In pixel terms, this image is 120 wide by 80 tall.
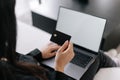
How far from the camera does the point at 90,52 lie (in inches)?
43.6

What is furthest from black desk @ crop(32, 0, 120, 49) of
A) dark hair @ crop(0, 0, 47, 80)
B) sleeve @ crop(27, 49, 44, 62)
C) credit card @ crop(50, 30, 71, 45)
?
dark hair @ crop(0, 0, 47, 80)

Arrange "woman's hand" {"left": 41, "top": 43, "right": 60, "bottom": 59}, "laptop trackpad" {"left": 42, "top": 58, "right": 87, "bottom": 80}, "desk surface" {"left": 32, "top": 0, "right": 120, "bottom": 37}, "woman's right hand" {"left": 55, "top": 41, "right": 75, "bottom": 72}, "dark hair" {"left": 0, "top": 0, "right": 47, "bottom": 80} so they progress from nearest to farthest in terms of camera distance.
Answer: "dark hair" {"left": 0, "top": 0, "right": 47, "bottom": 80} → "woman's right hand" {"left": 55, "top": 41, "right": 75, "bottom": 72} → "laptop trackpad" {"left": 42, "top": 58, "right": 87, "bottom": 80} → "woman's hand" {"left": 41, "top": 43, "right": 60, "bottom": 59} → "desk surface" {"left": 32, "top": 0, "right": 120, "bottom": 37}

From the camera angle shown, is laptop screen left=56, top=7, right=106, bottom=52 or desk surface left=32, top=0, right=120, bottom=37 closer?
laptop screen left=56, top=7, right=106, bottom=52

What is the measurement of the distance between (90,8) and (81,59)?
541 mm

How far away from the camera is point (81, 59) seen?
1.06 metres

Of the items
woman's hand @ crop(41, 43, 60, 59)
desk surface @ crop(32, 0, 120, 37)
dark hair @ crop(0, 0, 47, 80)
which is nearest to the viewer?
dark hair @ crop(0, 0, 47, 80)

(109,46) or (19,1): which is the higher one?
(19,1)

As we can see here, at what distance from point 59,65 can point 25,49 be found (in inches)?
13.8

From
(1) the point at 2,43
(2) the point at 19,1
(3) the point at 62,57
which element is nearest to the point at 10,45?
(1) the point at 2,43

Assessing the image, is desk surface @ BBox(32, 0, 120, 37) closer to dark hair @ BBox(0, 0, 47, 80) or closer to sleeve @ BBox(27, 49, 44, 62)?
sleeve @ BBox(27, 49, 44, 62)

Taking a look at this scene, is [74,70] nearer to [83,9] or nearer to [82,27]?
[82,27]

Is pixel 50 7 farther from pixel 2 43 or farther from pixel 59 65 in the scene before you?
pixel 2 43

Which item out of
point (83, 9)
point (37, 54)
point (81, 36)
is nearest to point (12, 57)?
point (37, 54)

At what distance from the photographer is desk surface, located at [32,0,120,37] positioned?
4.63ft
